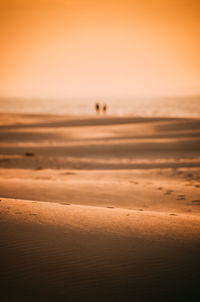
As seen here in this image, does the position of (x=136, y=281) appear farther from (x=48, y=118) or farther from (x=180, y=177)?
(x=48, y=118)

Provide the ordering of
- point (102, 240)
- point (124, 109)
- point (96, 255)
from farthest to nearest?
1. point (124, 109)
2. point (102, 240)
3. point (96, 255)

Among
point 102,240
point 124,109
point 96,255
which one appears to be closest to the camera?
point 96,255

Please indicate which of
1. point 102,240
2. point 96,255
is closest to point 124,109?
point 102,240

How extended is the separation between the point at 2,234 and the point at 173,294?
2.23 meters

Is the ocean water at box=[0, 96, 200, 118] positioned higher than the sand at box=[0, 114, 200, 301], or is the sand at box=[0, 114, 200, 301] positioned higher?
the ocean water at box=[0, 96, 200, 118]

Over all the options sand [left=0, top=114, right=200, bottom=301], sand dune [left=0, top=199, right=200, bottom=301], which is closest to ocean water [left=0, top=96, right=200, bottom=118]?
sand [left=0, top=114, right=200, bottom=301]

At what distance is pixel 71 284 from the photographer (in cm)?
273

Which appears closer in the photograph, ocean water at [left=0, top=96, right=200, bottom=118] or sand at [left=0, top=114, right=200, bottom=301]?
sand at [left=0, top=114, right=200, bottom=301]

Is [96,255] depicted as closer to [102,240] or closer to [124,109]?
[102,240]

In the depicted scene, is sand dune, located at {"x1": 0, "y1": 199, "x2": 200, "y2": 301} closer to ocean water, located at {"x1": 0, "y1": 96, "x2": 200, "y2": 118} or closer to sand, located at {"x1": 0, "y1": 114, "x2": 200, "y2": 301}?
sand, located at {"x1": 0, "y1": 114, "x2": 200, "y2": 301}

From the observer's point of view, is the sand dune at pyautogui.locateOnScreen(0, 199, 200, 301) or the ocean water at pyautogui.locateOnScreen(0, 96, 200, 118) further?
the ocean water at pyautogui.locateOnScreen(0, 96, 200, 118)

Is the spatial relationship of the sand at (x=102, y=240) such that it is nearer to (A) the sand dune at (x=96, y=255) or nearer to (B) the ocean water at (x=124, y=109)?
(A) the sand dune at (x=96, y=255)

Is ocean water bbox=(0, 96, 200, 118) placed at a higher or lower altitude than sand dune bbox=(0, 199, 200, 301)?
higher

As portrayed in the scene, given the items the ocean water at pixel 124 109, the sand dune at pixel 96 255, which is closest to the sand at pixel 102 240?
the sand dune at pixel 96 255
